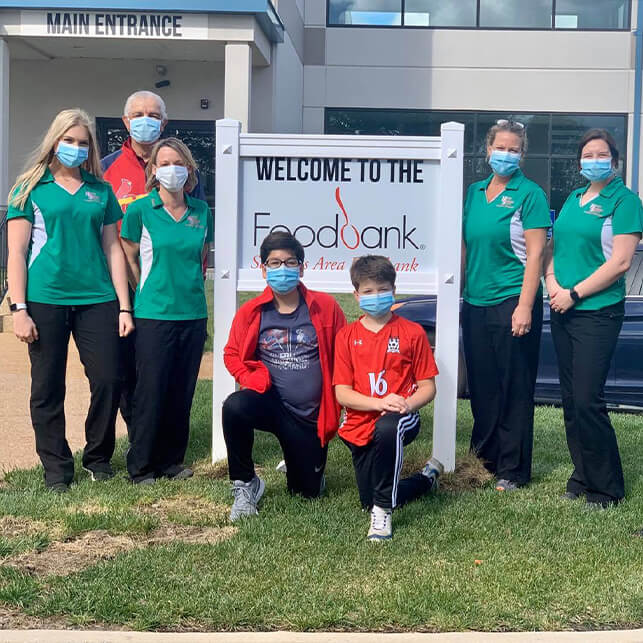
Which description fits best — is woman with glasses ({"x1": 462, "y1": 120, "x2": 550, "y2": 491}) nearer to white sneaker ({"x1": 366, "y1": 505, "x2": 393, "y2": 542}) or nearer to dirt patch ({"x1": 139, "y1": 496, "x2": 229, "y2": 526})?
white sneaker ({"x1": 366, "y1": 505, "x2": 393, "y2": 542})

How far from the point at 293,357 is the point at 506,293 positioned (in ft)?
3.99

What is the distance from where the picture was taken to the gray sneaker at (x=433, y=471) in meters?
5.54

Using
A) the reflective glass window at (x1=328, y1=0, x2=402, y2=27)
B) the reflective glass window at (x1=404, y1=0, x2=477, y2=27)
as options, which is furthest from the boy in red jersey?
the reflective glass window at (x1=404, y1=0, x2=477, y2=27)

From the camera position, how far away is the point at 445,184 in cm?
580

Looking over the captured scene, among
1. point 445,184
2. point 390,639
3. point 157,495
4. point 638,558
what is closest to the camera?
point 390,639

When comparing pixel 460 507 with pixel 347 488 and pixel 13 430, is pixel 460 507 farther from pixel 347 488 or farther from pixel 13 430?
pixel 13 430

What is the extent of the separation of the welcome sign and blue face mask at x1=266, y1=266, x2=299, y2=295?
2.53 ft

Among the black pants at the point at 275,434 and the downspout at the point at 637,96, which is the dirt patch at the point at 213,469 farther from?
the downspout at the point at 637,96

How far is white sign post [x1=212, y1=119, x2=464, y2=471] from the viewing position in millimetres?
5836

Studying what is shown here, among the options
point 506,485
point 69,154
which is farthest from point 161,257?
point 506,485

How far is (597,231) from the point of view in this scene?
506cm

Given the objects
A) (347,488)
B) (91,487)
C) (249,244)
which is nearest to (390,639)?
(347,488)

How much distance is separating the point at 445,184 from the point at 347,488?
71.8 inches

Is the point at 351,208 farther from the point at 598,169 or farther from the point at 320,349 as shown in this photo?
the point at 598,169
